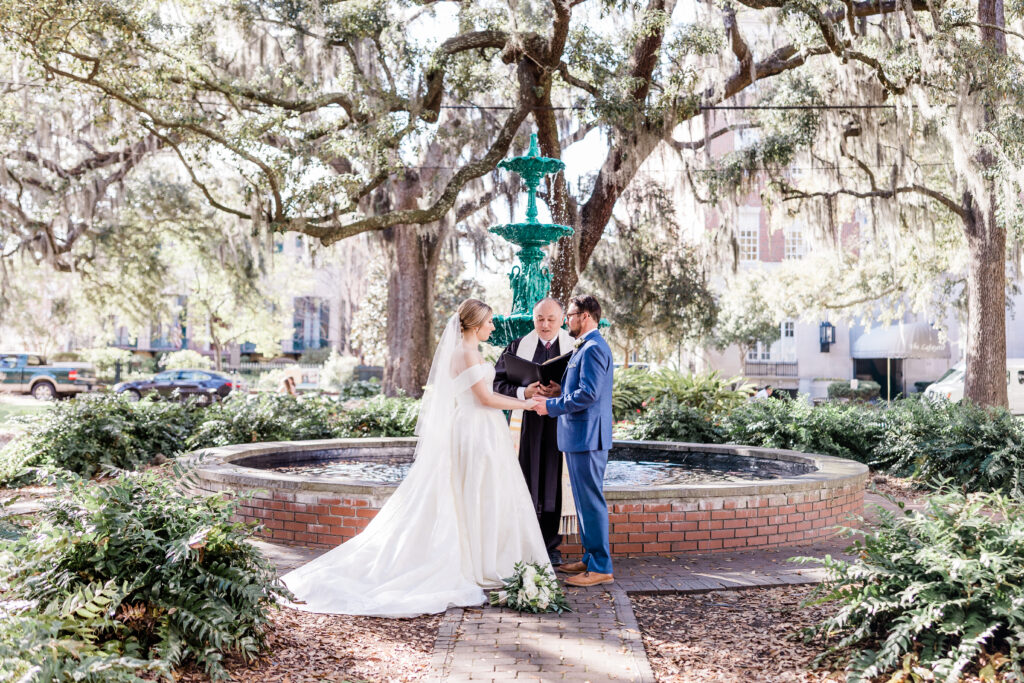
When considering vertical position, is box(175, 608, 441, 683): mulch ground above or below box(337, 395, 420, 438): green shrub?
below

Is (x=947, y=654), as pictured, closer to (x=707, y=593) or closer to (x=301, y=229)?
(x=707, y=593)

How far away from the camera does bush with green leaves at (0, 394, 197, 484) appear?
9562 millimetres

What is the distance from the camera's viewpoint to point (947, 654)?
3.56 meters

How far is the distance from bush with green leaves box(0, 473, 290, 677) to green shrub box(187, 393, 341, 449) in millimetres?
6818

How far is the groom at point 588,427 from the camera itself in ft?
17.0

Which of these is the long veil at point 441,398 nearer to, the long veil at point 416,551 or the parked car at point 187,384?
the long veil at point 416,551

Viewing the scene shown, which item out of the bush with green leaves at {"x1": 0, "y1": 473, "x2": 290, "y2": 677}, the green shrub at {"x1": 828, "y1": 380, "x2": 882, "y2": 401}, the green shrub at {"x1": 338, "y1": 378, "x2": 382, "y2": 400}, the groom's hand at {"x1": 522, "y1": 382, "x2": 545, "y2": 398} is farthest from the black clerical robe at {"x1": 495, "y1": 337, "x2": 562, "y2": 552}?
the green shrub at {"x1": 828, "y1": 380, "x2": 882, "y2": 401}

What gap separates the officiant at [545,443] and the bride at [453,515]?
0.38m

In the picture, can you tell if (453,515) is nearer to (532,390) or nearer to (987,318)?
(532,390)

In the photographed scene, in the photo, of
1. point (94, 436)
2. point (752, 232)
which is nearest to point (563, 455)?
point (94, 436)

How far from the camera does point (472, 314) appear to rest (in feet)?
18.0

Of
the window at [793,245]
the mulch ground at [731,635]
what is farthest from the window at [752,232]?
the mulch ground at [731,635]

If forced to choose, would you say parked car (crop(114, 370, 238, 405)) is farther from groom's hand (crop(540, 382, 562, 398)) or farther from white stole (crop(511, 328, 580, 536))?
groom's hand (crop(540, 382, 562, 398))

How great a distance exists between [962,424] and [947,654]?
705cm
